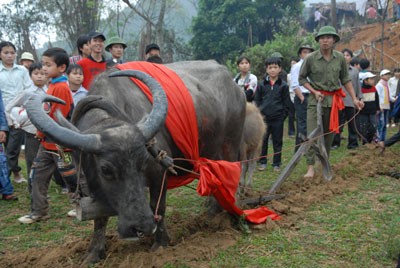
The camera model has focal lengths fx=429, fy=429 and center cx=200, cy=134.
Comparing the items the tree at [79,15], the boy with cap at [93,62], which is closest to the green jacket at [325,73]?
the boy with cap at [93,62]

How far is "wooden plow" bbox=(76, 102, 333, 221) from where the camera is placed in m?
3.40

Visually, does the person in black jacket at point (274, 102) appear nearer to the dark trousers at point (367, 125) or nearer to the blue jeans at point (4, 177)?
the dark trousers at point (367, 125)

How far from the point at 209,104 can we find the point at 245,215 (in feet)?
4.18

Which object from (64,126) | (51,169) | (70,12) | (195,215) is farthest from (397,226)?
(70,12)

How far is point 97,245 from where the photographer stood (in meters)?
3.84

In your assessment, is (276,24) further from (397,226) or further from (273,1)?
(397,226)

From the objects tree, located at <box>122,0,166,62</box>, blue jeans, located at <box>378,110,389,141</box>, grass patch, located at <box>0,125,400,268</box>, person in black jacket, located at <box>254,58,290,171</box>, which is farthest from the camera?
tree, located at <box>122,0,166,62</box>

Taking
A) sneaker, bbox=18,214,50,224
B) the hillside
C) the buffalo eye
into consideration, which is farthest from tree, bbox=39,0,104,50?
the buffalo eye

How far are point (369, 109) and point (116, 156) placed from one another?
25.6ft

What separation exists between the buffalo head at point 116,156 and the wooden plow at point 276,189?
0.08 m

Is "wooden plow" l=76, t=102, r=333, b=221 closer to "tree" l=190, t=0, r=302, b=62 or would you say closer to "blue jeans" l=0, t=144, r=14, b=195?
"blue jeans" l=0, t=144, r=14, b=195

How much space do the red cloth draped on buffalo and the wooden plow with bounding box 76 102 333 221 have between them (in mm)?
716

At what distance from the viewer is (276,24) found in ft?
84.7

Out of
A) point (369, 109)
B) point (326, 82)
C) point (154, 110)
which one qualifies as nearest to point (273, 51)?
point (369, 109)
